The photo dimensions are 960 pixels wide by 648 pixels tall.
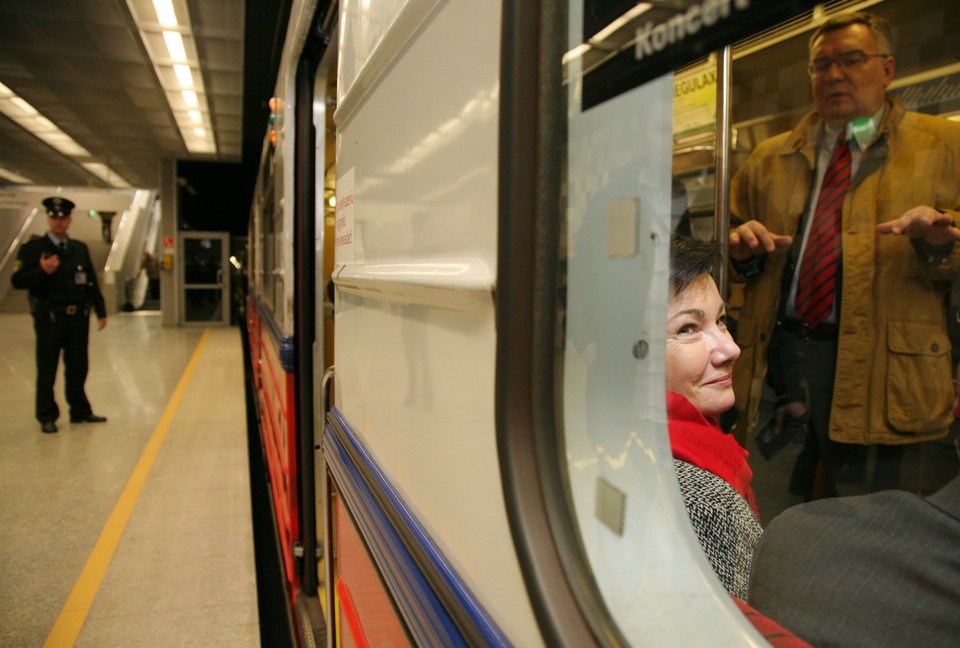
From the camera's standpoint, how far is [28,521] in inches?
132

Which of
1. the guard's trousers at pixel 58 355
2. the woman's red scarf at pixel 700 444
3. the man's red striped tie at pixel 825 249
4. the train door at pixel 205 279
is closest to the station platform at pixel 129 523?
the guard's trousers at pixel 58 355

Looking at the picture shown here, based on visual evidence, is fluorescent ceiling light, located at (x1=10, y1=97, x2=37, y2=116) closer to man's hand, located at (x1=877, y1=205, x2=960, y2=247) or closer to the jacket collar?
the jacket collar

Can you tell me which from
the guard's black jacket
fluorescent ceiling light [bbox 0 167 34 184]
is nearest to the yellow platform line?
the guard's black jacket

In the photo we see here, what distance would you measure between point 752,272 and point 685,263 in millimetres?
676

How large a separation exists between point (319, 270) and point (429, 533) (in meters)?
1.69

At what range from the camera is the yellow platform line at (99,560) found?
7.88 ft

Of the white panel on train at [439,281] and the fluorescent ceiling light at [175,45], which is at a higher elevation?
the fluorescent ceiling light at [175,45]

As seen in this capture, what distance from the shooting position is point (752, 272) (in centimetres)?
164

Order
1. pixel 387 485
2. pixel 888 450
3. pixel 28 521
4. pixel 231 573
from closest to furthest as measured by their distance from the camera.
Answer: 1. pixel 387 485
2. pixel 888 450
3. pixel 231 573
4. pixel 28 521

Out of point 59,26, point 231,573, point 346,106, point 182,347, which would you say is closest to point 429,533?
point 346,106

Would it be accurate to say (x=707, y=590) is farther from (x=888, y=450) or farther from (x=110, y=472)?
(x=110, y=472)

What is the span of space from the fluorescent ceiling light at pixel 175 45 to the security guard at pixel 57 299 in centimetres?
217

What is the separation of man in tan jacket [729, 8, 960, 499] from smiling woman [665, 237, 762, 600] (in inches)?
21.1

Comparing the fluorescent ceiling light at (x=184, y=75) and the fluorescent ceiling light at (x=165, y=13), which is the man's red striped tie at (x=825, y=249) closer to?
the fluorescent ceiling light at (x=165, y=13)
